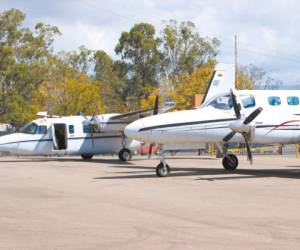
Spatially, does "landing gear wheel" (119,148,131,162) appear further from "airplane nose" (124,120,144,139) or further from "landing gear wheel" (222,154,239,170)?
"airplane nose" (124,120,144,139)

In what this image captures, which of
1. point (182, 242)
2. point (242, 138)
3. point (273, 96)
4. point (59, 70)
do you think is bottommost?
point (182, 242)

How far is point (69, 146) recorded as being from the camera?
101 ft

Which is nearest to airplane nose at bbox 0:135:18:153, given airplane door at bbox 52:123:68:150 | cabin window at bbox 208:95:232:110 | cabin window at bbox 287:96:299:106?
airplane door at bbox 52:123:68:150

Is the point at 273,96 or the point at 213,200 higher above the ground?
the point at 273,96

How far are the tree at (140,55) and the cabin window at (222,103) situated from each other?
57800mm

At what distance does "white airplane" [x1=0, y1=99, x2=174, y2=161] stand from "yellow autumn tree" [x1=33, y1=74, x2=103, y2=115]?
2998 centimetres

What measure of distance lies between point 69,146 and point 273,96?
597 inches

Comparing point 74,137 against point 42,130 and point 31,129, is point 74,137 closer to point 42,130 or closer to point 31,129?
point 42,130

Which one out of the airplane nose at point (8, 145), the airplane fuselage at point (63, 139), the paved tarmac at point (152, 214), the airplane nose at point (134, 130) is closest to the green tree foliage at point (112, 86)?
the airplane fuselage at point (63, 139)

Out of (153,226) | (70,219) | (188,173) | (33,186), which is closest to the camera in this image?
(153,226)

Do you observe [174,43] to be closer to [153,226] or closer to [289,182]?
[289,182]

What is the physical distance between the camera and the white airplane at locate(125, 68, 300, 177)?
1700 centimetres

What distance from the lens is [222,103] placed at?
18.3 metres

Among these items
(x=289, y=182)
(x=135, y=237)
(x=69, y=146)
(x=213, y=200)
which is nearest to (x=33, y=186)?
(x=213, y=200)
